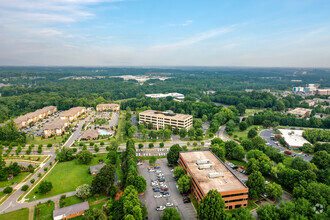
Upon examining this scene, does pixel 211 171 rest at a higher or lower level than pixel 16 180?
higher

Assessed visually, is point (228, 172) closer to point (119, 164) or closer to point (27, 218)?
point (119, 164)

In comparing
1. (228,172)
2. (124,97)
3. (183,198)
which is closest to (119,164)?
(183,198)

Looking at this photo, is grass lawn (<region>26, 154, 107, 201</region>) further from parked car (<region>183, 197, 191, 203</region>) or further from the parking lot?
parked car (<region>183, 197, 191, 203</region>)

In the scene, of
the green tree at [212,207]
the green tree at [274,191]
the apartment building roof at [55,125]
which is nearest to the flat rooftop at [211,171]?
the green tree at [212,207]

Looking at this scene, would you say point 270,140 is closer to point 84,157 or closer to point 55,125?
point 84,157

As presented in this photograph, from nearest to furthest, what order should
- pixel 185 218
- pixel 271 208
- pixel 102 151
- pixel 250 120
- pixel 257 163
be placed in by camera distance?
pixel 271 208, pixel 185 218, pixel 257 163, pixel 102 151, pixel 250 120

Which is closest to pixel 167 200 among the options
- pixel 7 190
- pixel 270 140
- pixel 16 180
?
pixel 7 190

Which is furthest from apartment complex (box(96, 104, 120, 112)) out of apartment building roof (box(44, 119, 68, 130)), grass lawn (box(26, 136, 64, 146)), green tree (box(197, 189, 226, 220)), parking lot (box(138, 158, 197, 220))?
green tree (box(197, 189, 226, 220))
